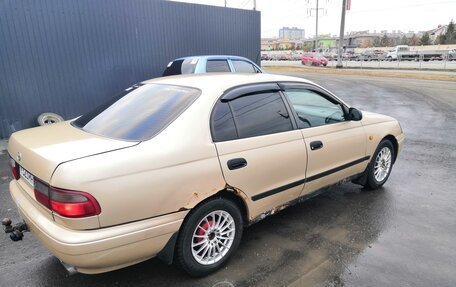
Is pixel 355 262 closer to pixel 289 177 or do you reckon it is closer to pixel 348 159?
pixel 289 177

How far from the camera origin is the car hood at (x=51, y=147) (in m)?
2.39

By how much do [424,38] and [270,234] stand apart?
8732 cm

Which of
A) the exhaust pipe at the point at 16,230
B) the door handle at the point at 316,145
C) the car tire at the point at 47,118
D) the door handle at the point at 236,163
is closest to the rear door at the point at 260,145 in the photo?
the door handle at the point at 236,163

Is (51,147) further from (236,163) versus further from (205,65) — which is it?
(205,65)

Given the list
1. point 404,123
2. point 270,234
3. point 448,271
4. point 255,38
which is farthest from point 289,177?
point 255,38

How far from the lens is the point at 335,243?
3.44 meters

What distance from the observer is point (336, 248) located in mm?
3344

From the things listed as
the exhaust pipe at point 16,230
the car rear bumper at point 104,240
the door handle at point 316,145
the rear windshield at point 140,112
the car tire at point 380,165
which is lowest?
the car tire at point 380,165

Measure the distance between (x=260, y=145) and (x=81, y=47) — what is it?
287 inches

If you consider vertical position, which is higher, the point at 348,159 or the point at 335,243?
the point at 348,159

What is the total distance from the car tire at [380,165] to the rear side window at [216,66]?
4.67 m

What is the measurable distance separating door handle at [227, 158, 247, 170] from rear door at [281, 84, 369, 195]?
0.88 metres

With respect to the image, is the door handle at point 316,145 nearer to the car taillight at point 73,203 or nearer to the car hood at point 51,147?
the car hood at point 51,147

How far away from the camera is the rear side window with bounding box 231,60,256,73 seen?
8990 millimetres
